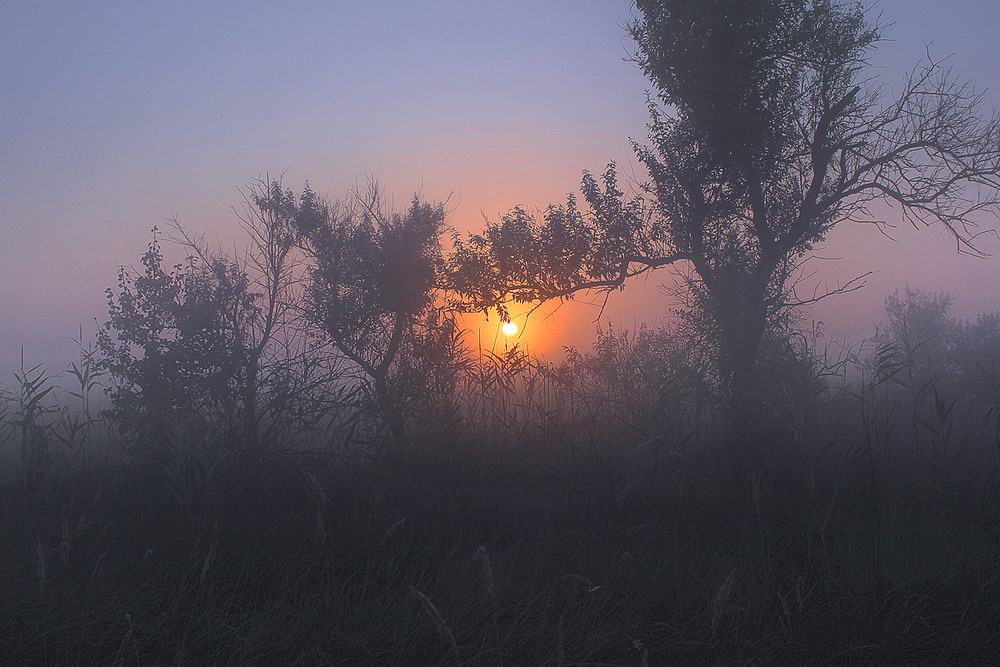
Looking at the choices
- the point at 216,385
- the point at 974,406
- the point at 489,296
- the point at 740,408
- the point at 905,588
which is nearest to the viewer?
the point at 905,588

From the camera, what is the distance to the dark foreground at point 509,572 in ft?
9.14

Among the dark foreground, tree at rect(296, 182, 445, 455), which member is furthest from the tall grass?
tree at rect(296, 182, 445, 455)

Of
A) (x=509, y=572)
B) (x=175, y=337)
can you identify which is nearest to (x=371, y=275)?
(x=175, y=337)

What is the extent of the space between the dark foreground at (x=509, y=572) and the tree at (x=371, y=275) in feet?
14.0

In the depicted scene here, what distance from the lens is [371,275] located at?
9.42m

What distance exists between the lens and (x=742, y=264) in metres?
9.04

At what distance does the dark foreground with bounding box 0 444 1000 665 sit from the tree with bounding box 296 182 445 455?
4.28 meters

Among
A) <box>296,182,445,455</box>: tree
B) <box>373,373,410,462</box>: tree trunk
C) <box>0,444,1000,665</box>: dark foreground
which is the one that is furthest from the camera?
<box>296,182,445,455</box>: tree

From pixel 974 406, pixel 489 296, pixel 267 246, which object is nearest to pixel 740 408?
pixel 489 296

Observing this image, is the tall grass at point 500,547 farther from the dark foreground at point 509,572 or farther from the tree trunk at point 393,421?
the tree trunk at point 393,421

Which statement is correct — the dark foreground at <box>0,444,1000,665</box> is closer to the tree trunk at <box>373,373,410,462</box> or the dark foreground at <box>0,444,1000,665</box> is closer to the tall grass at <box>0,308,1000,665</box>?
the tall grass at <box>0,308,1000,665</box>

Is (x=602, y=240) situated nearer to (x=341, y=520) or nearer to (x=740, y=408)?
(x=740, y=408)

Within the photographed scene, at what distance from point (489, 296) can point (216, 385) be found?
4.11 meters

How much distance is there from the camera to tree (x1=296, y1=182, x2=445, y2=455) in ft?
30.1
